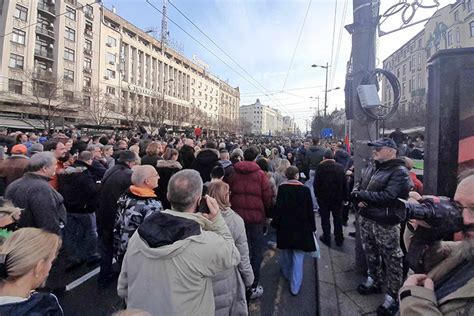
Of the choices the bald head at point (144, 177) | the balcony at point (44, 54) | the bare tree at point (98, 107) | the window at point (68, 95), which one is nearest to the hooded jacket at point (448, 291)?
the bald head at point (144, 177)

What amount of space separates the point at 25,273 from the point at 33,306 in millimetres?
175

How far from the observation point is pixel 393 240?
332 centimetres

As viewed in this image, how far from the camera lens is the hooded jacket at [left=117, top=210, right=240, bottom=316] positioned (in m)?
1.82

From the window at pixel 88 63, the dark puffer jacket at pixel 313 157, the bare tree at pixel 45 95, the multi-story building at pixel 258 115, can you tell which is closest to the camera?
the dark puffer jacket at pixel 313 157

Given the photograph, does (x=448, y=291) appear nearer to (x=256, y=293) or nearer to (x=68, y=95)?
(x=256, y=293)

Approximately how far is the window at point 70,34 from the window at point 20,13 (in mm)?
5397

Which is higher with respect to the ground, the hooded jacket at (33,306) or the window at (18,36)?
the window at (18,36)

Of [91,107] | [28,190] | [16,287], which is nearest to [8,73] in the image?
[91,107]

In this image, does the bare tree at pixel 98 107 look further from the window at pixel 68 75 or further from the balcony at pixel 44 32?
the balcony at pixel 44 32

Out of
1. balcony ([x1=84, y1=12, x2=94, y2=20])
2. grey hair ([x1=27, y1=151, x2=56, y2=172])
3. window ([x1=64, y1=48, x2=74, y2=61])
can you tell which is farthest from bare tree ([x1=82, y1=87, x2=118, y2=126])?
grey hair ([x1=27, y1=151, x2=56, y2=172])

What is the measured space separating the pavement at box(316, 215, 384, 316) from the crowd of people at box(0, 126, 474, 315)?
19cm

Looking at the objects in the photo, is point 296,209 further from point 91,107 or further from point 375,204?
point 91,107

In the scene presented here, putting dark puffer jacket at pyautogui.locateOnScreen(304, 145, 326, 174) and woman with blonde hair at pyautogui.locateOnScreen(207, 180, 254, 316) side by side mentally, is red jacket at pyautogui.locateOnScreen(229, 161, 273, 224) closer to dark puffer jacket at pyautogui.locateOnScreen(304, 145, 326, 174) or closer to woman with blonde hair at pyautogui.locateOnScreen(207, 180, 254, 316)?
woman with blonde hair at pyautogui.locateOnScreen(207, 180, 254, 316)

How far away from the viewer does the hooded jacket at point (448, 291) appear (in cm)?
116
